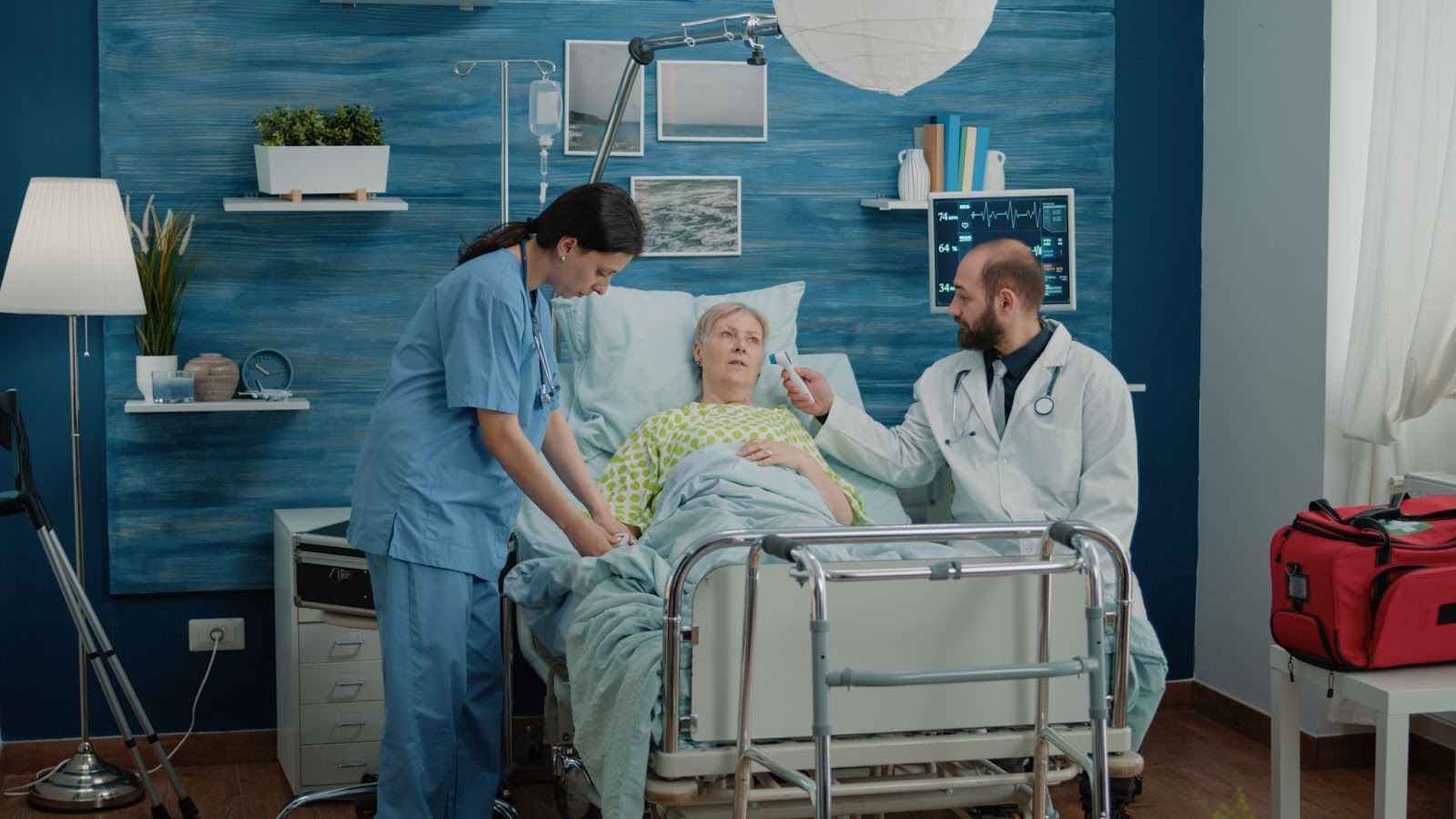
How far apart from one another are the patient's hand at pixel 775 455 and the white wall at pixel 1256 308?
4.63ft

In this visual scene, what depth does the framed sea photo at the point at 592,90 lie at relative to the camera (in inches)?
143

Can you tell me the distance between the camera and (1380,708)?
252 cm

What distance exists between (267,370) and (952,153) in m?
1.87

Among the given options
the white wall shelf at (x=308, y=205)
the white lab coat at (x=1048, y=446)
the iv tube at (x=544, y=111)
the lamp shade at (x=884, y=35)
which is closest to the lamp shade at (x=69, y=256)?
the white wall shelf at (x=308, y=205)

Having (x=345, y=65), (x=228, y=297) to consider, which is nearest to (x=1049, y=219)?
(x=345, y=65)

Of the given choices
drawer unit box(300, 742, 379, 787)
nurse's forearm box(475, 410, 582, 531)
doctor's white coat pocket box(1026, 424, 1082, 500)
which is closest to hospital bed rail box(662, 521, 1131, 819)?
nurse's forearm box(475, 410, 582, 531)

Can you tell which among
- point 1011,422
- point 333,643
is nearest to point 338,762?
point 333,643

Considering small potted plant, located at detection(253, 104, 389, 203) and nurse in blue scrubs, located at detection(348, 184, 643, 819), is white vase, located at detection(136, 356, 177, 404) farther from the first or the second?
nurse in blue scrubs, located at detection(348, 184, 643, 819)

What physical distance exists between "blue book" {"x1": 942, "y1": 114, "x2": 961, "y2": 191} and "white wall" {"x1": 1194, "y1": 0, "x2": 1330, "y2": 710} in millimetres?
804

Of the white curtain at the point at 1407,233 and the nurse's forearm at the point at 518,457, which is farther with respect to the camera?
the white curtain at the point at 1407,233

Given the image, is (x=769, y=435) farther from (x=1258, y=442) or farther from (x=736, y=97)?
(x=1258, y=442)

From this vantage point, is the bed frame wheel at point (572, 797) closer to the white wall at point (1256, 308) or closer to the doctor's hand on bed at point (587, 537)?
the doctor's hand on bed at point (587, 537)

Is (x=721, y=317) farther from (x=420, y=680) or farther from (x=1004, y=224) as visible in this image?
(x=420, y=680)

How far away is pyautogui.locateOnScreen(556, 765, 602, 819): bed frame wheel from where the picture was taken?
2812mm
